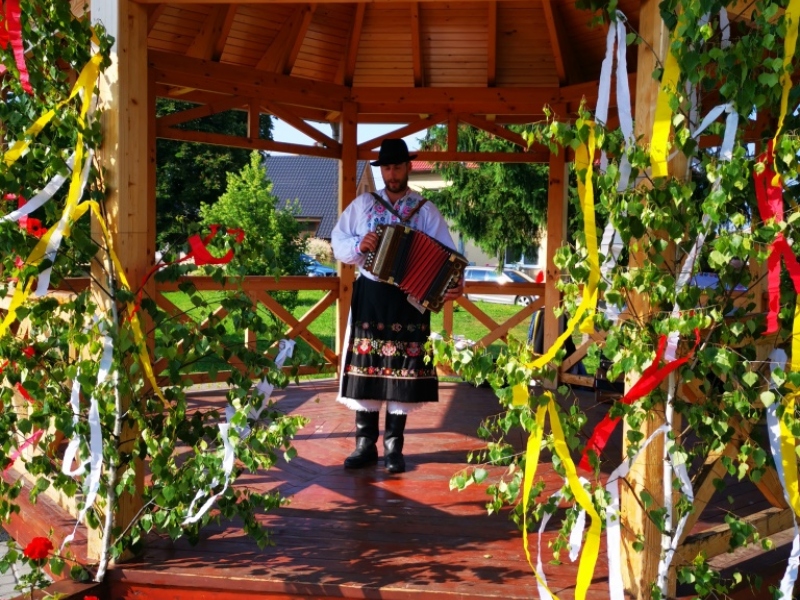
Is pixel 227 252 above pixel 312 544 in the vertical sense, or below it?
above

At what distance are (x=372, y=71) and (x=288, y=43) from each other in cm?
86

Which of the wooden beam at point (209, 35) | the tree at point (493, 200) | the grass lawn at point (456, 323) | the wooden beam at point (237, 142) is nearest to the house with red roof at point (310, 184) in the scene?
the grass lawn at point (456, 323)

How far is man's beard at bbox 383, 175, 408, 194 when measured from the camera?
454cm

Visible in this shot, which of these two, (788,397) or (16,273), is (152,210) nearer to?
(16,273)

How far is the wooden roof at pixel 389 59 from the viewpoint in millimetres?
6781

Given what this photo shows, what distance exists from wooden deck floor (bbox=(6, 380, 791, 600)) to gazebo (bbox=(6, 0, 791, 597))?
8.92ft

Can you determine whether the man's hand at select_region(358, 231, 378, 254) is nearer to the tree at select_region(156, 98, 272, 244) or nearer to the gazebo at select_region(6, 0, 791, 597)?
the gazebo at select_region(6, 0, 791, 597)

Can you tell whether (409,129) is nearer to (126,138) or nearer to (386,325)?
(386,325)

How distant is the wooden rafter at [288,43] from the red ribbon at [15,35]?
3974 mm

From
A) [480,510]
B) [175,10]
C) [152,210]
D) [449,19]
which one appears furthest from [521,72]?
[480,510]

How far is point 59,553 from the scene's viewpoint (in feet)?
11.4

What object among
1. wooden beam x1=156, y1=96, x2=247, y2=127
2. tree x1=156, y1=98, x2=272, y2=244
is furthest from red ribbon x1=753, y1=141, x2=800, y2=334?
tree x1=156, y1=98, x2=272, y2=244

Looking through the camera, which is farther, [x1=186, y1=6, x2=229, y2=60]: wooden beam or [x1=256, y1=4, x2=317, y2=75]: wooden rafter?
[x1=256, y1=4, x2=317, y2=75]: wooden rafter

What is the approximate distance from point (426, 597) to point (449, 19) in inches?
213
